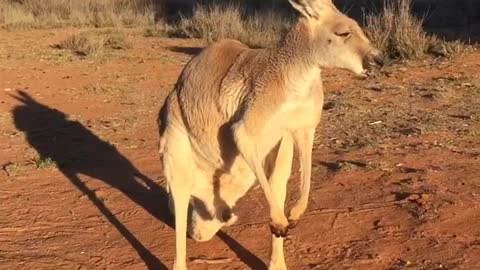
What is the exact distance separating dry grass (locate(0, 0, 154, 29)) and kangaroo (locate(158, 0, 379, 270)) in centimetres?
2169

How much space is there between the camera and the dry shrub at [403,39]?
1559 cm

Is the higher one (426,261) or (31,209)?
(426,261)

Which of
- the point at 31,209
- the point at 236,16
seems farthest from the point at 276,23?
the point at 31,209

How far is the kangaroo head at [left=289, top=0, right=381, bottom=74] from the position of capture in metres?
4.91

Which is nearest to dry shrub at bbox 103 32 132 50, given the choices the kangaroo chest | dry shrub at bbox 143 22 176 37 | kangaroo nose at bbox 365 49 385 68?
dry shrub at bbox 143 22 176 37

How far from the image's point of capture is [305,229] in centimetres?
675

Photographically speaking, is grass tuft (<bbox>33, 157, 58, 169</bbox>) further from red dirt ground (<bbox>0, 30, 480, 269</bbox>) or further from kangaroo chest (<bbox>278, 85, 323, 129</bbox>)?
kangaroo chest (<bbox>278, 85, 323, 129</bbox>)

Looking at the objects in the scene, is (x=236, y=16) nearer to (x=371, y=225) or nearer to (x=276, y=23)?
(x=276, y=23)

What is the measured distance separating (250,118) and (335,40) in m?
0.76

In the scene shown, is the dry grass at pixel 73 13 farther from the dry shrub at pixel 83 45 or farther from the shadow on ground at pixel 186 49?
the shadow on ground at pixel 186 49

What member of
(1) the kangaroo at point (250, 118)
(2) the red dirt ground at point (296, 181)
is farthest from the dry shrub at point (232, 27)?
(1) the kangaroo at point (250, 118)

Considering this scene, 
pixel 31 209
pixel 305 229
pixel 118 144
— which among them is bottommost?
pixel 118 144

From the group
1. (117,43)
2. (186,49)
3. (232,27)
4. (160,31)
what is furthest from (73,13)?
(186,49)

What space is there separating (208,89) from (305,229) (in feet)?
5.58
